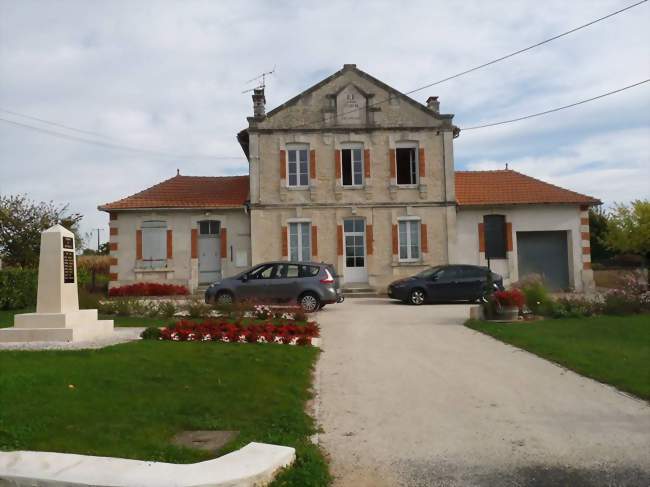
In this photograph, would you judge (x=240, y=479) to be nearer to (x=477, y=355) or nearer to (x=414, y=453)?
(x=414, y=453)

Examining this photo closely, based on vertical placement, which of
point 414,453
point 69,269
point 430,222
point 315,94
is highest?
point 315,94

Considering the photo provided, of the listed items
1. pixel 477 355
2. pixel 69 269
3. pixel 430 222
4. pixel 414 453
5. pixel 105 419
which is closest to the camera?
pixel 414 453

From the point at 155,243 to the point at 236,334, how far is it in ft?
47.4

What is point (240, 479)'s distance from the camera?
4.16m

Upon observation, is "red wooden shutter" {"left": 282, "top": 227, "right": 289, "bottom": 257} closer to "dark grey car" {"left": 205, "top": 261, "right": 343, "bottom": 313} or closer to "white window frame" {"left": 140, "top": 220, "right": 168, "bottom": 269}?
"white window frame" {"left": 140, "top": 220, "right": 168, "bottom": 269}

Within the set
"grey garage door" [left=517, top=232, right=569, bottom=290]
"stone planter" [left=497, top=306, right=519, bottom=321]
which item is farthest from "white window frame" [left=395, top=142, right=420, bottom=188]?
"stone planter" [left=497, top=306, right=519, bottom=321]

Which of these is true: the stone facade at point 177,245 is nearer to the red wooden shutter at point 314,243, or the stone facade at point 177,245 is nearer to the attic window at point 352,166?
the red wooden shutter at point 314,243

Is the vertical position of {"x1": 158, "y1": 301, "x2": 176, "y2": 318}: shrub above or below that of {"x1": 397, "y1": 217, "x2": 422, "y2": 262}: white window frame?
below

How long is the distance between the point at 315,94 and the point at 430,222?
276 inches

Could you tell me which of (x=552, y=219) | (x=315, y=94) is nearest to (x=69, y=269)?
(x=315, y=94)

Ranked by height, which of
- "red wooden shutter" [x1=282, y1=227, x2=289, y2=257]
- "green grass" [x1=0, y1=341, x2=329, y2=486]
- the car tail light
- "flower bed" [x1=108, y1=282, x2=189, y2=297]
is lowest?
"green grass" [x1=0, y1=341, x2=329, y2=486]

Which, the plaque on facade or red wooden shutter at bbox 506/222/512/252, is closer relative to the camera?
the plaque on facade

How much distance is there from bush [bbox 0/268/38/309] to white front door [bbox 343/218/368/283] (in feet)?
37.7

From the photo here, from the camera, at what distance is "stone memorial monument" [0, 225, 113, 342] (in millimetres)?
10180
